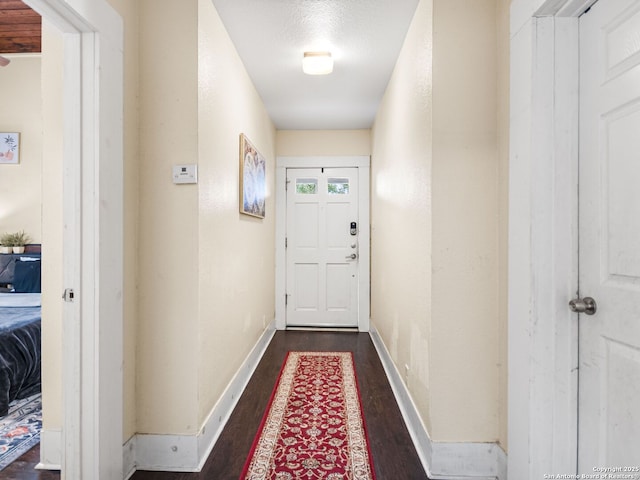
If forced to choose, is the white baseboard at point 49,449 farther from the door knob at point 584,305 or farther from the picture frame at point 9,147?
the picture frame at point 9,147

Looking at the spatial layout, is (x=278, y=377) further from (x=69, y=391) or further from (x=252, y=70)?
(x=252, y=70)

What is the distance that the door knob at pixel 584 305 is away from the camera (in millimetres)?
1231

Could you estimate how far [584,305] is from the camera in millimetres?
1253

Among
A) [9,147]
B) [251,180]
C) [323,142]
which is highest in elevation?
[323,142]

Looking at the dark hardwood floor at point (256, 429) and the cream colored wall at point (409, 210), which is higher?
the cream colored wall at point (409, 210)

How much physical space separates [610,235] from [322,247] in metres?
3.28

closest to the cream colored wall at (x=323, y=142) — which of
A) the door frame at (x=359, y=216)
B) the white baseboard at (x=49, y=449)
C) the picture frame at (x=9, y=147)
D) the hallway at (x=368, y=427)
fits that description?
the door frame at (x=359, y=216)

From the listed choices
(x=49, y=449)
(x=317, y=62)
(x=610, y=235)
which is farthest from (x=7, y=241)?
(x=610, y=235)

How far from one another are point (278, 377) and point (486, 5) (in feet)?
8.74

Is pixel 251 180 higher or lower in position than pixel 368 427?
higher

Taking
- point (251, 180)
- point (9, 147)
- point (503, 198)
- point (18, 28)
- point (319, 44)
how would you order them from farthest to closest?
point (9, 147) → point (251, 180) → point (18, 28) → point (319, 44) → point (503, 198)

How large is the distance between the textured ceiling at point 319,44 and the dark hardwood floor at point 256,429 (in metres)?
2.37

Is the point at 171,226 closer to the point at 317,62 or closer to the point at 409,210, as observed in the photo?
the point at 409,210

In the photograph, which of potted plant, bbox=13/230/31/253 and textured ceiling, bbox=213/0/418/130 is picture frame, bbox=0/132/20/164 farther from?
textured ceiling, bbox=213/0/418/130
